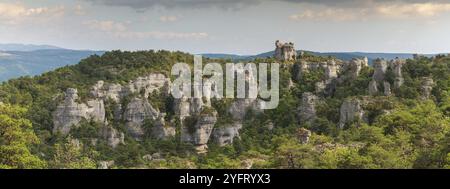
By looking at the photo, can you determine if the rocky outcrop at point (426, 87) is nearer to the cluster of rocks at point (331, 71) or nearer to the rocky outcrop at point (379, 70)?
the rocky outcrop at point (379, 70)

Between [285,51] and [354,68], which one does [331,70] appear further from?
[285,51]

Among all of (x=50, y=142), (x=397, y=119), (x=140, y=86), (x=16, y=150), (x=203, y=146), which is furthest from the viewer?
(x=140, y=86)

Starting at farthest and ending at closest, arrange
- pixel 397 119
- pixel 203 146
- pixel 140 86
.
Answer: pixel 140 86 → pixel 203 146 → pixel 397 119

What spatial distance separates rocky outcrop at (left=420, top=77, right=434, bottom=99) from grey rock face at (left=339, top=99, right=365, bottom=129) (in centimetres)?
640

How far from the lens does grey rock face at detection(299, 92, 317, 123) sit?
61.3m

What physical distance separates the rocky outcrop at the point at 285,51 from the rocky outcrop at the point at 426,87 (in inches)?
800

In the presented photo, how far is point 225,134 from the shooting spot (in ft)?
207

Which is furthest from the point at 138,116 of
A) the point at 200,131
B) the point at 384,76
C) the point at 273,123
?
the point at 384,76

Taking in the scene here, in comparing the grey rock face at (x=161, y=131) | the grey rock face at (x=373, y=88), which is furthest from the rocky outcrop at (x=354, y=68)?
the grey rock face at (x=161, y=131)
